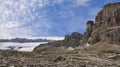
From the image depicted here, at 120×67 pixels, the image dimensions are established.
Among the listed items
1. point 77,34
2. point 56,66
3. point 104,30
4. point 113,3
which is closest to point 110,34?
point 104,30

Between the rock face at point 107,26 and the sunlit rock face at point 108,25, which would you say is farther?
the rock face at point 107,26

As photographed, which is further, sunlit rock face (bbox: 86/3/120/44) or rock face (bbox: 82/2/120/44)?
rock face (bbox: 82/2/120/44)

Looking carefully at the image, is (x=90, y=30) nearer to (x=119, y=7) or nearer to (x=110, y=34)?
(x=119, y=7)

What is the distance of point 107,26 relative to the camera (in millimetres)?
108438

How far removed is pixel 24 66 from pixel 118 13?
94661 millimetres

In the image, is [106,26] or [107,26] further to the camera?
[106,26]

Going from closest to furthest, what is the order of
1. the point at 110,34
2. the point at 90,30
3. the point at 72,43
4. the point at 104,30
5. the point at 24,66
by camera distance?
1. the point at 24,66
2. the point at 110,34
3. the point at 104,30
4. the point at 90,30
5. the point at 72,43

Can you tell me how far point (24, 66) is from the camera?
17250mm

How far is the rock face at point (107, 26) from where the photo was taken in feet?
309

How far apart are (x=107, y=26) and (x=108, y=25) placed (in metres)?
0.76

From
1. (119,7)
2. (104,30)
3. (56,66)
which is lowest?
(56,66)

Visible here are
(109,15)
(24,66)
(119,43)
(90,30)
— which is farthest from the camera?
(90,30)

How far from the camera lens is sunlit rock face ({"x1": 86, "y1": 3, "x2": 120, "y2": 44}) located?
93938mm

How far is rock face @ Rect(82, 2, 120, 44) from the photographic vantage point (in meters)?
94.1
